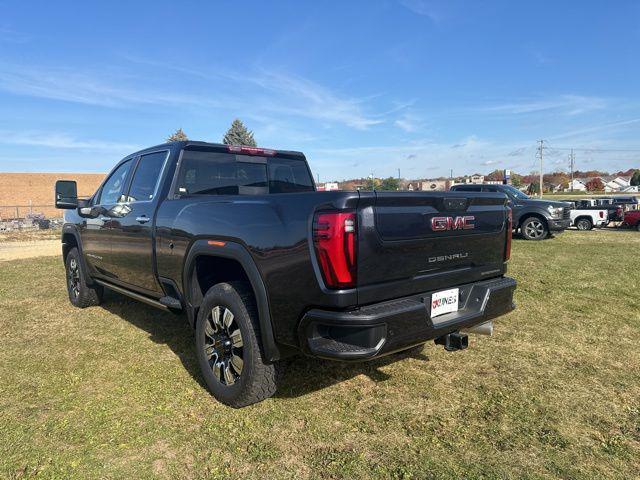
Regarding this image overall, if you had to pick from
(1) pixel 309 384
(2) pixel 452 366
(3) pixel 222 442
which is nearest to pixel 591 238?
(2) pixel 452 366

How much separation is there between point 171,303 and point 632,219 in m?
18.9

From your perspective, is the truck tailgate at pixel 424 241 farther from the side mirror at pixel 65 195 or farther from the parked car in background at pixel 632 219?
the parked car in background at pixel 632 219

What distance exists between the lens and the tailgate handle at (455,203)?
296cm

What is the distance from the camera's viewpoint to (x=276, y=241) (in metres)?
2.71

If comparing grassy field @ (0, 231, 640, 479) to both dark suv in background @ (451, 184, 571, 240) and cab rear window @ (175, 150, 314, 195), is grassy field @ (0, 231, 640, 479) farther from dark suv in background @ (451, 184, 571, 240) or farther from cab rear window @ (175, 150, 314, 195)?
dark suv in background @ (451, 184, 571, 240)

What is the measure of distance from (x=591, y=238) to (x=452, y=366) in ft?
40.0

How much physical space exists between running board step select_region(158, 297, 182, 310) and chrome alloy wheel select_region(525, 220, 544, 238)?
1190 centimetres

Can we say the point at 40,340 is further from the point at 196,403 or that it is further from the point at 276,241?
the point at 276,241

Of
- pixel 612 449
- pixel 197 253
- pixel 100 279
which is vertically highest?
pixel 197 253

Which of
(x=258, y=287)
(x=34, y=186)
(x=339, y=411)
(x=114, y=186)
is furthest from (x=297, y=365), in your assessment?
(x=34, y=186)

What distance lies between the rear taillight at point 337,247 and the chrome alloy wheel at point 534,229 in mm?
12257

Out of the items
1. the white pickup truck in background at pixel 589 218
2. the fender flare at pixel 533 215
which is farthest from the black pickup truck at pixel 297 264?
the white pickup truck in background at pixel 589 218

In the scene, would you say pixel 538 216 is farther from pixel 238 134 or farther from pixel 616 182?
pixel 616 182

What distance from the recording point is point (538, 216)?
43.1 feet
